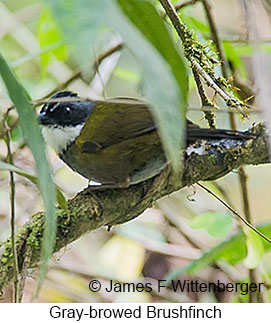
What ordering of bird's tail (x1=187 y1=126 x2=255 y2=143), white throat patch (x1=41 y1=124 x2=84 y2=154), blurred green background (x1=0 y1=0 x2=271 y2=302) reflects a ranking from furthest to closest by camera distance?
blurred green background (x1=0 y1=0 x2=271 y2=302) < white throat patch (x1=41 y1=124 x2=84 y2=154) < bird's tail (x1=187 y1=126 x2=255 y2=143)

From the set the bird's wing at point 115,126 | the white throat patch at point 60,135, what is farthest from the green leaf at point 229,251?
the white throat patch at point 60,135

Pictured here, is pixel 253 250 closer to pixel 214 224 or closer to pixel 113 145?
pixel 214 224

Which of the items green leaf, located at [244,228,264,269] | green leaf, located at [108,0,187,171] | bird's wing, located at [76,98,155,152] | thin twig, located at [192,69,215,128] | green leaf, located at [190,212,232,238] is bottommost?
green leaf, located at [108,0,187,171]

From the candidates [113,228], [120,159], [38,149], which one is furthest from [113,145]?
[38,149]

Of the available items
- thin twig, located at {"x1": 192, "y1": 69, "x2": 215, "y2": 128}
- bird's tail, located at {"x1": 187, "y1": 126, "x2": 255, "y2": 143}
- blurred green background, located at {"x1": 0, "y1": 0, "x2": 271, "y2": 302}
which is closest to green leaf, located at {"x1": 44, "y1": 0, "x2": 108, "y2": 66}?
thin twig, located at {"x1": 192, "y1": 69, "x2": 215, "y2": 128}

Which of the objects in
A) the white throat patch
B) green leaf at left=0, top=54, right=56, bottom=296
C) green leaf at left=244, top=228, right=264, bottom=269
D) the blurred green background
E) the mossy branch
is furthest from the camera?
the blurred green background

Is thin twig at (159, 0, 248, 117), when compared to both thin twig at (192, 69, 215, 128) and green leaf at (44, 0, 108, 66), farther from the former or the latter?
green leaf at (44, 0, 108, 66)
